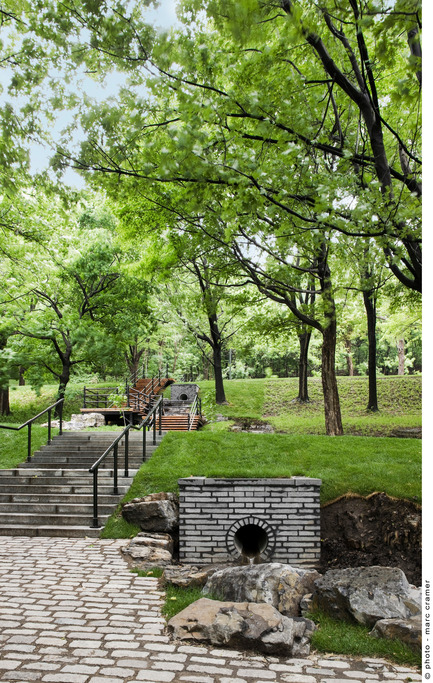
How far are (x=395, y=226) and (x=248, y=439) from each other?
218 inches

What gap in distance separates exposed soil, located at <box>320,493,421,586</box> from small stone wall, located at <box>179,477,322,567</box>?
1.40ft

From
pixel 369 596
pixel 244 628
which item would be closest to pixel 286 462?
pixel 369 596

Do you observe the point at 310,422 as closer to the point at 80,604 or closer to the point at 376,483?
the point at 376,483

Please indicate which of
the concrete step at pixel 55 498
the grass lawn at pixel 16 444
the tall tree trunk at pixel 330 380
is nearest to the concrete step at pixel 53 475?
the concrete step at pixel 55 498

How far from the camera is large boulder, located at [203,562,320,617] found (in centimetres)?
437

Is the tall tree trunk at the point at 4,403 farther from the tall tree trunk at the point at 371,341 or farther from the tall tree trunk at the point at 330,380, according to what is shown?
the tall tree trunk at the point at 371,341

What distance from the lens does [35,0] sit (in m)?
4.43

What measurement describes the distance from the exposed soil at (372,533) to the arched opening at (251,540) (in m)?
0.86

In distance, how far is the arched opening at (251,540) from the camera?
6441mm

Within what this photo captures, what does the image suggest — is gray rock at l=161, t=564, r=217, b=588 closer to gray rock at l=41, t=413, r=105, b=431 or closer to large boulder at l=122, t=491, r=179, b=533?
large boulder at l=122, t=491, r=179, b=533

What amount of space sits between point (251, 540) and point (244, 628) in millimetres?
3502

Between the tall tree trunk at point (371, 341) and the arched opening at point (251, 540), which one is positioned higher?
the tall tree trunk at point (371, 341)

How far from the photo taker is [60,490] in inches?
313

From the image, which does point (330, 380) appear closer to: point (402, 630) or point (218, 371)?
point (402, 630)
